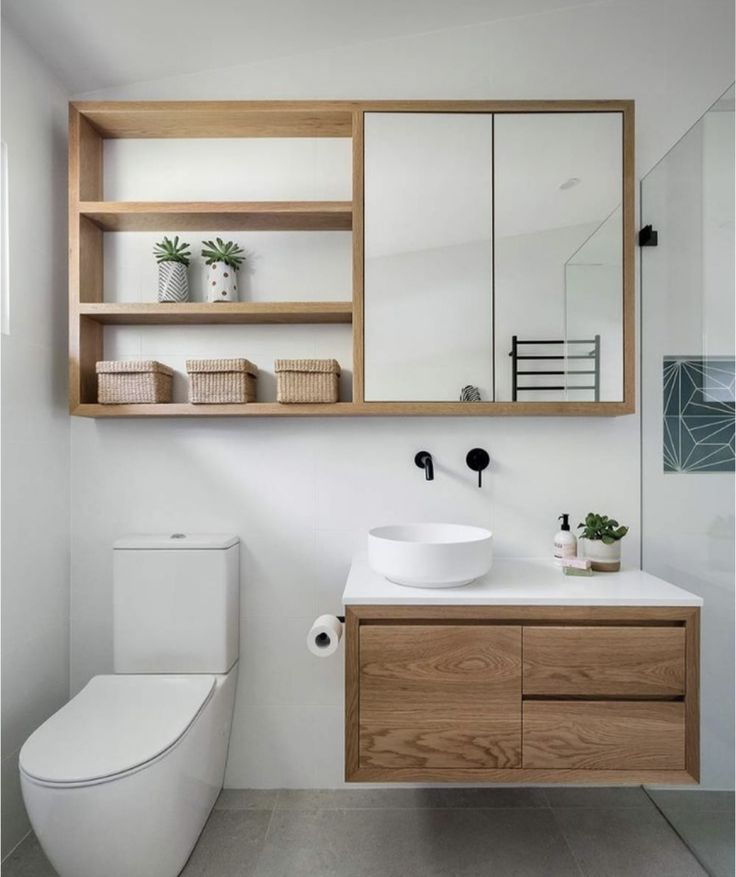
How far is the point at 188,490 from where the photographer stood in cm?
209

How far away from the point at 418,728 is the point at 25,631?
48.7 inches

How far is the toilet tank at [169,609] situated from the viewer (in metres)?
1.89

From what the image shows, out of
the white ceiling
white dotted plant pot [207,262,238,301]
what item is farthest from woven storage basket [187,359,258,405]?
the white ceiling

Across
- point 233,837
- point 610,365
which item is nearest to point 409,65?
point 610,365

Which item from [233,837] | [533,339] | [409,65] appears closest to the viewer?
[233,837]

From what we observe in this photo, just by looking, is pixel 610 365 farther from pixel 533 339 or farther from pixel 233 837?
pixel 233 837

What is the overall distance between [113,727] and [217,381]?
40.5 inches

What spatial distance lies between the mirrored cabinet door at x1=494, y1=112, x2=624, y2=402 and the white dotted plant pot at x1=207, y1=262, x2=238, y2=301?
2.93 feet

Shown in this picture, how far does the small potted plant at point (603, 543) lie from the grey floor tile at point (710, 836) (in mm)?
695

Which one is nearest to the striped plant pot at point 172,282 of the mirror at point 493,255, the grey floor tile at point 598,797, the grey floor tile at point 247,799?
the mirror at point 493,255

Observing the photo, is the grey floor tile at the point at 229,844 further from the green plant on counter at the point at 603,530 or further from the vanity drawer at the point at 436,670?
the green plant on counter at the point at 603,530

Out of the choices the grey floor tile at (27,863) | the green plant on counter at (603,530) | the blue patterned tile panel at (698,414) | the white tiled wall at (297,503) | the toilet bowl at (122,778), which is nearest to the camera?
the toilet bowl at (122,778)

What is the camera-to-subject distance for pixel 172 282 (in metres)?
1.98

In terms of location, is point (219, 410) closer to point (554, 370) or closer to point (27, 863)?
point (554, 370)
